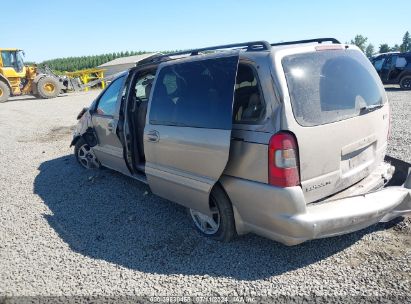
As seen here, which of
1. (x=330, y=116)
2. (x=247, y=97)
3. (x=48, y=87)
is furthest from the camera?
(x=48, y=87)

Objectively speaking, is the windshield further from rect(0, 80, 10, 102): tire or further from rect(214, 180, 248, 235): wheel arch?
rect(214, 180, 248, 235): wheel arch

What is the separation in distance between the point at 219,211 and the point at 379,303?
59.5 inches

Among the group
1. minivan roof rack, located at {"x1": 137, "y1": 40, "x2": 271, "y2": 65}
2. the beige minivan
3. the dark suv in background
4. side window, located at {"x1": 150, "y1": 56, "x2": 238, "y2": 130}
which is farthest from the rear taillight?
the dark suv in background

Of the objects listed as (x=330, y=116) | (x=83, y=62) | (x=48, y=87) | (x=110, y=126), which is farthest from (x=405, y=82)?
(x=83, y=62)

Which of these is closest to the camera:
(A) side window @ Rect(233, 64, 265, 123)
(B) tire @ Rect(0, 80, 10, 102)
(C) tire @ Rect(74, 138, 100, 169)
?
(A) side window @ Rect(233, 64, 265, 123)

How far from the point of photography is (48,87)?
2164 cm

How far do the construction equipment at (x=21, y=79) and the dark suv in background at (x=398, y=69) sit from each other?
63.3 ft

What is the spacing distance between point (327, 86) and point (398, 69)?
15.8 m

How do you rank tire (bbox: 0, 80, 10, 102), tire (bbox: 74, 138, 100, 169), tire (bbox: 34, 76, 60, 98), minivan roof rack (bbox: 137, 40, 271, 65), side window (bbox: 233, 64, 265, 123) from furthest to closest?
tire (bbox: 34, 76, 60, 98) < tire (bbox: 0, 80, 10, 102) < tire (bbox: 74, 138, 100, 169) < minivan roof rack (bbox: 137, 40, 271, 65) < side window (bbox: 233, 64, 265, 123)

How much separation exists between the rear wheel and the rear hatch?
70.5ft

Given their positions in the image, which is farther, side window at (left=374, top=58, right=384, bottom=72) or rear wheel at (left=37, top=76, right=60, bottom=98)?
rear wheel at (left=37, top=76, right=60, bottom=98)

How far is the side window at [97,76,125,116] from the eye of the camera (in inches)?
197

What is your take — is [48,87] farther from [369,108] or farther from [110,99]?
[369,108]

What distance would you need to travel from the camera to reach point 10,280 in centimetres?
316
